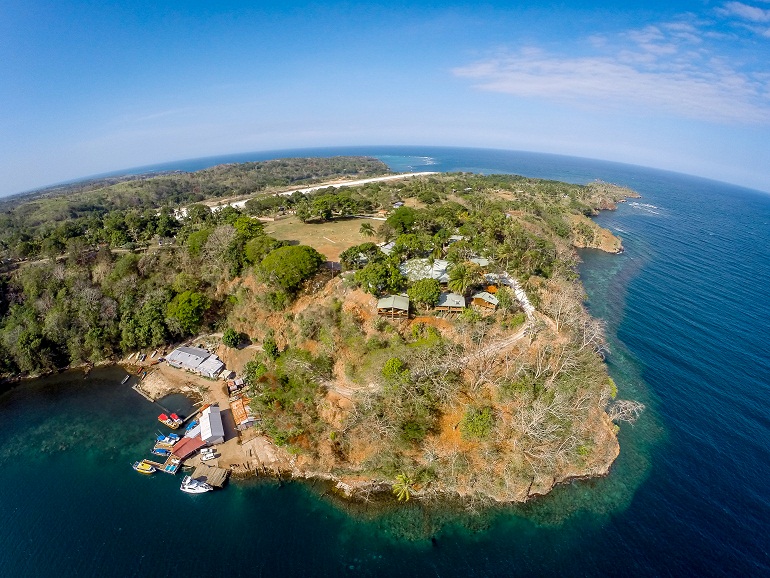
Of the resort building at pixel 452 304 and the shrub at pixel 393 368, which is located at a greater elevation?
the resort building at pixel 452 304

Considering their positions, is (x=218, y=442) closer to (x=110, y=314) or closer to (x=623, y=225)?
(x=110, y=314)

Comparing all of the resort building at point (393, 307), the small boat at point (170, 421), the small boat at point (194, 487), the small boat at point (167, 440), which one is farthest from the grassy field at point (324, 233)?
the small boat at point (194, 487)

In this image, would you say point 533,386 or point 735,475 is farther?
point 533,386

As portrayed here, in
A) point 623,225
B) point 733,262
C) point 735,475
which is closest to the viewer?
point 735,475

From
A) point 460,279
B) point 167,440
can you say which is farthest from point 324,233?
point 167,440

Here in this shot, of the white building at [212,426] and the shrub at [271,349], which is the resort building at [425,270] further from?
the white building at [212,426]

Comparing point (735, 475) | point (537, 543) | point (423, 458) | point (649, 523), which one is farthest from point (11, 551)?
point (735, 475)
